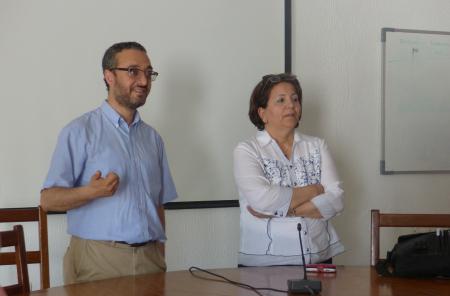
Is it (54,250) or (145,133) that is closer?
(145,133)

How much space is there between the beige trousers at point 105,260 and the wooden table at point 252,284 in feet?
0.58

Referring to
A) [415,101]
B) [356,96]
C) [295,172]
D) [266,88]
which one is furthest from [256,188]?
[415,101]

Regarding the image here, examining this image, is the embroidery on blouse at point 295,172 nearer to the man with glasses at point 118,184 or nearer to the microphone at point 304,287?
the man with glasses at point 118,184

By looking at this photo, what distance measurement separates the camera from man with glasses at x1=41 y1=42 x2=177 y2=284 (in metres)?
2.20

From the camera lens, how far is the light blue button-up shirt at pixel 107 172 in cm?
221

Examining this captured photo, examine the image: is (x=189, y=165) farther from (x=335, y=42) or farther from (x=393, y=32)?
(x=393, y=32)

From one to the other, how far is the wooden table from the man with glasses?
212mm

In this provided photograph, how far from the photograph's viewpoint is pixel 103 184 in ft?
6.60

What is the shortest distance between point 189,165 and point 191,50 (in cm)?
60

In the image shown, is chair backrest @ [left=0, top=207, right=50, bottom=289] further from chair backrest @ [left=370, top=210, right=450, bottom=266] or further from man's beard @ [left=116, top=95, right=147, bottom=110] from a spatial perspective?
chair backrest @ [left=370, top=210, right=450, bottom=266]

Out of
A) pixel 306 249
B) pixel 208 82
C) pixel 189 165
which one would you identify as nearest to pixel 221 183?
pixel 189 165

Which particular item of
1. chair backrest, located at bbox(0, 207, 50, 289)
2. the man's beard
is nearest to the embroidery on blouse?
the man's beard

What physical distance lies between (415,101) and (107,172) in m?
2.06

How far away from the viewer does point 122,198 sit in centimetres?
223
